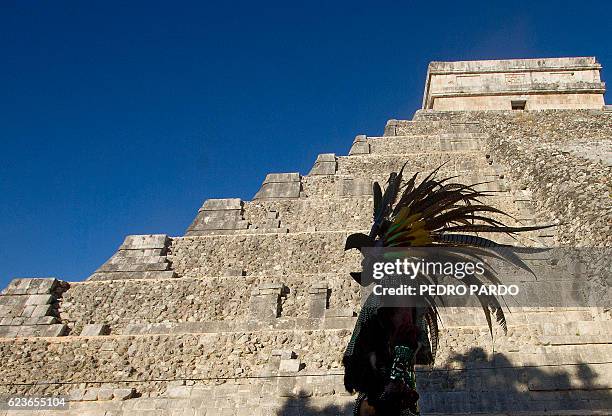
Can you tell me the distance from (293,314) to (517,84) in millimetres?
14871

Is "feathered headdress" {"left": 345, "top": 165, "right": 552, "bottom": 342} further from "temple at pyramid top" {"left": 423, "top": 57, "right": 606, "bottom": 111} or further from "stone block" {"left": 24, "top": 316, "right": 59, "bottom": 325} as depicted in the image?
"temple at pyramid top" {"left": 423, "top": 57, "right": 606, "bottom": 111}

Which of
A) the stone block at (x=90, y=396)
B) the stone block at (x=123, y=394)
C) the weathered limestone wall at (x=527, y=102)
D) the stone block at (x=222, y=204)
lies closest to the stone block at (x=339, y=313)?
the stone block at (x=123, y=394)

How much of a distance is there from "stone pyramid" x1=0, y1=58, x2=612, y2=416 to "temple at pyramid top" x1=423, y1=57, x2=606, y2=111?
141 inches

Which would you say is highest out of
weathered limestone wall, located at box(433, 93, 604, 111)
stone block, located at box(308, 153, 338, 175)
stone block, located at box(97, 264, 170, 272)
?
weathered limestone wall, located at box(433, 93, 604, 111)

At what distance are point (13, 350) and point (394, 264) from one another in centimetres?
887

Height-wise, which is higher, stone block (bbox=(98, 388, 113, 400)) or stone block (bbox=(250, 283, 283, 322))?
stone block (bbox=(250, 283, 283, 322))

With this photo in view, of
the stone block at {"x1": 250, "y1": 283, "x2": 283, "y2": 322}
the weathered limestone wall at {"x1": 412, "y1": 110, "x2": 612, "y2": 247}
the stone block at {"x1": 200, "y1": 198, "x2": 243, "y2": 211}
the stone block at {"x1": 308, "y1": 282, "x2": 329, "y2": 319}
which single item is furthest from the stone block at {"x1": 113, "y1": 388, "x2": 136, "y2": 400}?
the weathered limestone wall at {"x1": 412, "y1": 110, "x2": 612, "y2": 247}

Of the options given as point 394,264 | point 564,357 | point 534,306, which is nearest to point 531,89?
point 534,306

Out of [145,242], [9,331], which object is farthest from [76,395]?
[145,242]

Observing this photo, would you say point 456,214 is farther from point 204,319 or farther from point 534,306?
point 204,319

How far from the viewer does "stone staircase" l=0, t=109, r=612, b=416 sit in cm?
719

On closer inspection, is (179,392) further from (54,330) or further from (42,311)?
(42,311)

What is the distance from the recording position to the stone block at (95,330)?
10109 mm

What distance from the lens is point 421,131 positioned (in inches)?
718
